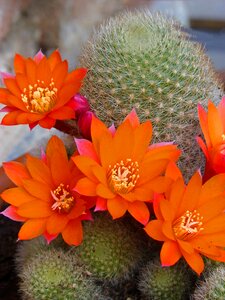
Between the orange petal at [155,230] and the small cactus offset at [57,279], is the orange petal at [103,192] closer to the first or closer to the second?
the orange petal at [155,230]

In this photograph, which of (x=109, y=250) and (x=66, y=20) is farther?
(x=66, y=20)

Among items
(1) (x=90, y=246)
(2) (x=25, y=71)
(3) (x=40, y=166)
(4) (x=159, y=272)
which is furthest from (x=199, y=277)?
(2) (x=25, y=71)

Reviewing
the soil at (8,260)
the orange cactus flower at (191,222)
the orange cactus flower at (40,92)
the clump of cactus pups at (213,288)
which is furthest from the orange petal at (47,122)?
the soil at (8,260)

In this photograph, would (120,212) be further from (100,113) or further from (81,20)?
(81,20)

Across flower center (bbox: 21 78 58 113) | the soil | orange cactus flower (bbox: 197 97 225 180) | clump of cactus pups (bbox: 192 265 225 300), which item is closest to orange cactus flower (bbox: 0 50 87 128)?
flower center (bbox: 21 78 58 113)

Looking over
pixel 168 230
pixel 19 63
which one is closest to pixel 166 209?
pixel 168 230

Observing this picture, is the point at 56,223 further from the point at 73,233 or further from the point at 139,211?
the point at 139,211

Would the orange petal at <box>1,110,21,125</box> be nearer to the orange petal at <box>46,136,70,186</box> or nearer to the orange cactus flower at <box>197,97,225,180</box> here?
the orange petal at <box>46,136,70,186</box>
